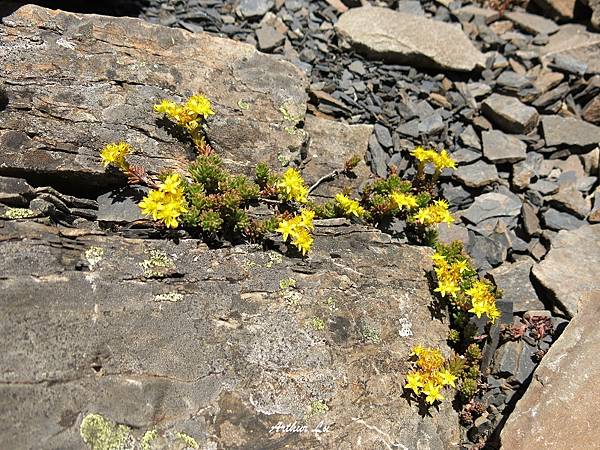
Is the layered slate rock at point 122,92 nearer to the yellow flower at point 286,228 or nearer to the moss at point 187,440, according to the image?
the yellow flower at point 286,228

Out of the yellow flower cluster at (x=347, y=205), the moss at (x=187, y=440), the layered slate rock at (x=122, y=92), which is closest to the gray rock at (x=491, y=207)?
the yellow flower cluster at (x=347, y=205)

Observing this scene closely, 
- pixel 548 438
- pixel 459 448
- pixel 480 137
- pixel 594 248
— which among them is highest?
pixel 480 137

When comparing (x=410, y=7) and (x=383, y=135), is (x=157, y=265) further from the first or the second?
(x=410, y=7)

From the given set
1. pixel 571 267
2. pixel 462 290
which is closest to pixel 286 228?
pixel 462 290

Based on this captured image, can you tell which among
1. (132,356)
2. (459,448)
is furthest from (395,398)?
(132,356)

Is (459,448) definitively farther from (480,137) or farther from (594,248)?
(480,137)

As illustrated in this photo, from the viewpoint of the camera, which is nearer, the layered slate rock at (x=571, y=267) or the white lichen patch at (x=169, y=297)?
the white lichen patch at (x=169, y=297)
